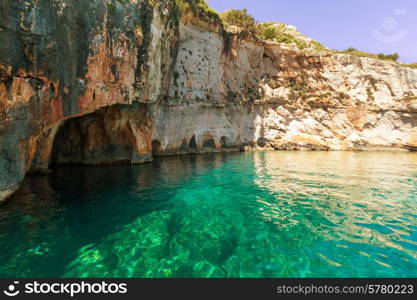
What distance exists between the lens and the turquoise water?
4375 millimetres

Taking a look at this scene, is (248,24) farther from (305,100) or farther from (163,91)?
(163,91)

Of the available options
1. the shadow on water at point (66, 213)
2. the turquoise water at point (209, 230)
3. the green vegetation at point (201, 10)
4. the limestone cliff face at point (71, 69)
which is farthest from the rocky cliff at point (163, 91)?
the turquoise water at point (209, 230)

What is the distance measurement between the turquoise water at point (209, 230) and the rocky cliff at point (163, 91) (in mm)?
2808

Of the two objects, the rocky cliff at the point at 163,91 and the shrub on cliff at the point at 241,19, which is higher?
the shrub on cliff at the point at 241,19

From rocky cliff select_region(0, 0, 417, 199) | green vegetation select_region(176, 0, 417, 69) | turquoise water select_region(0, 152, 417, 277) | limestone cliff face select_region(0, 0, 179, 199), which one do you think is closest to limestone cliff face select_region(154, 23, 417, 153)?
rocky cliff select_region(0, 0, 417, 199)

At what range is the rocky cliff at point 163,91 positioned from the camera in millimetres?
7621

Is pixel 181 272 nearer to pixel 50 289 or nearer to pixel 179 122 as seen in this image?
pixel 50 289

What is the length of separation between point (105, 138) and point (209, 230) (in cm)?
1408

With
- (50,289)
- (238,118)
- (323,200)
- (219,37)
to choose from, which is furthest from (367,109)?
(50,289)

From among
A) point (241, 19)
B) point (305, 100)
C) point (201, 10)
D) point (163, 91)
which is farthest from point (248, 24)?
point (163, 91)

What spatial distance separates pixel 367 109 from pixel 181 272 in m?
39.0

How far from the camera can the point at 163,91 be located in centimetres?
2086

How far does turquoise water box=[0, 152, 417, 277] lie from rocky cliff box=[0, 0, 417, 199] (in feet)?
9.21

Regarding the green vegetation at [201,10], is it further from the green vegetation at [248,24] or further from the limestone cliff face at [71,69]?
the limestone cliff face at [71,69]
